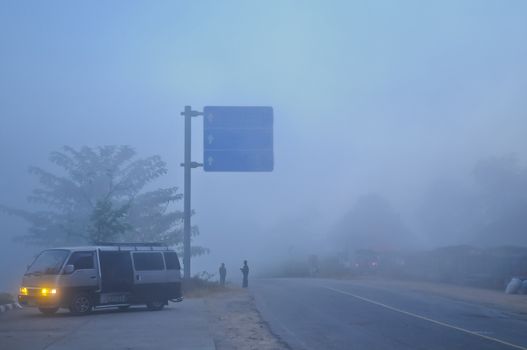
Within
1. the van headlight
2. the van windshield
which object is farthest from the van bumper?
the van windshield

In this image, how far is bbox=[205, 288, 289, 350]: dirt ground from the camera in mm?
15219

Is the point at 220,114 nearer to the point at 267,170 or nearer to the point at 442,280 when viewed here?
the point at 267,170

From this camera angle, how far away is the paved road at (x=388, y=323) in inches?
612

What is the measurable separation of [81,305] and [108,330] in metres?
5.26

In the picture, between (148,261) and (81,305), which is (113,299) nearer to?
(81,305)

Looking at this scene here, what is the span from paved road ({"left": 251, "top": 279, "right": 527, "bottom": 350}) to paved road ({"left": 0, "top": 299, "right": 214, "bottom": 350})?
86.3 inches

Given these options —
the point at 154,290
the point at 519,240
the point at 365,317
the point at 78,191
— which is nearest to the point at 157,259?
the point at 154,290

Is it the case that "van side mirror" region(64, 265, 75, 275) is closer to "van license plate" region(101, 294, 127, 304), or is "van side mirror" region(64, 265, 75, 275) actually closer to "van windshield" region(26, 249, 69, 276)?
"van windshield" region(26, 249, 69, 276)

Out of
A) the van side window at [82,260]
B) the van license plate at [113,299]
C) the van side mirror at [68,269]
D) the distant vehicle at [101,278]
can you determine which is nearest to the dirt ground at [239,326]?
the distant vehicle at [101,278]

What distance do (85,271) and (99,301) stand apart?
1.09 m

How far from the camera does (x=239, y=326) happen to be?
63.6ft

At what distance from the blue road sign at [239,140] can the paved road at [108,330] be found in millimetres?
7187

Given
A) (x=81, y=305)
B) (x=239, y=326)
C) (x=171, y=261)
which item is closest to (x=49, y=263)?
(x=81, y=305)

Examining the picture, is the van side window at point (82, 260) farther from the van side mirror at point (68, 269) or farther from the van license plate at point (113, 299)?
the van license plate at point (113, 299)
